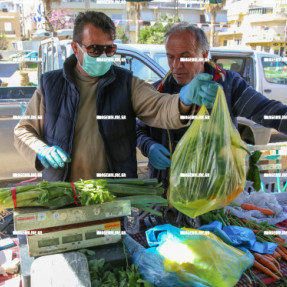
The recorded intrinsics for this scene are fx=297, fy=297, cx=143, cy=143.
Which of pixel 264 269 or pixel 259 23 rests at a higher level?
pixel 259 23

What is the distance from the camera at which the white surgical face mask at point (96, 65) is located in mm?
1922

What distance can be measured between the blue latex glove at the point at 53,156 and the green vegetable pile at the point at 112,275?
60 centimetres

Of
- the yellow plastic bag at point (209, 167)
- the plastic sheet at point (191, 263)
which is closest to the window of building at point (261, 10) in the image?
the yellow plastic bag at point (209, 167)

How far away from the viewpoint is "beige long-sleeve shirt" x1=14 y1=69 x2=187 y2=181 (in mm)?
1922

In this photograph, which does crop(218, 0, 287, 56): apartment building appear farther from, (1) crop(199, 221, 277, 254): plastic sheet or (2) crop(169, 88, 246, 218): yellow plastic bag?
(2) crop(169, 88, 246, 218): yellow plastic bag

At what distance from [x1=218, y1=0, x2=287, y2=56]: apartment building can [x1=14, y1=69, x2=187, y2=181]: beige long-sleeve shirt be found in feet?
93.3

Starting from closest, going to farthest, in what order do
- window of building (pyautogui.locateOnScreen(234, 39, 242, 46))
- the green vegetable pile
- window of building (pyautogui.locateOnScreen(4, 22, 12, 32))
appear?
1. the green vegetable pile
2. window of building (pyautogui.locateOnScreen(234, 39, 242, 46))
3. window of building (pyautogui.locateOnScreen(4, 22, 12, 32))

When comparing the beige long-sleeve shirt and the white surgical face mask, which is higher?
Result: the white surgical face mask

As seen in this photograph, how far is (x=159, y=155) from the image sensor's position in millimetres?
2129

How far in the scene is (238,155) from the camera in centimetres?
153

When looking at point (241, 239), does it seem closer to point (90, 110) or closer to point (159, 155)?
point (159, 155)

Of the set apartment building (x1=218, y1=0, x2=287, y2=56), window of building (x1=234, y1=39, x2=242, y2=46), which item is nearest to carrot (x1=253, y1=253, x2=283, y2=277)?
apartment building (x1=218, y1=0, x2=287, y2=56)

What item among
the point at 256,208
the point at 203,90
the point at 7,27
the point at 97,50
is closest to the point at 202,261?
the point at 203,90

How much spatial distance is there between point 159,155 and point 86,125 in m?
0.56
